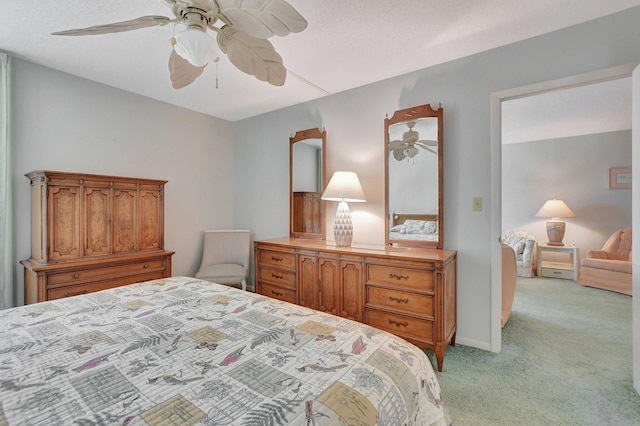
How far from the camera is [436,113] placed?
251cm

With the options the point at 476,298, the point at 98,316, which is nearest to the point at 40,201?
the point at 98,316

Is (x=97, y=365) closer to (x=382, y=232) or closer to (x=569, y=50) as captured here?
(x=382, y=232)

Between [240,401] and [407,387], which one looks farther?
[407,387]

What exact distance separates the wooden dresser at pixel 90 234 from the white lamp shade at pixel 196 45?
6.13 feet

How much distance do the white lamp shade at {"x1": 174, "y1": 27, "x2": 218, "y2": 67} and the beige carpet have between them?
2.34m

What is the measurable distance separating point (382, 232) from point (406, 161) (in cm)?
74

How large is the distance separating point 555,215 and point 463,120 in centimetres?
386

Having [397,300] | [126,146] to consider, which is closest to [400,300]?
[397,300]

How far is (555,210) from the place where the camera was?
16.2 ft

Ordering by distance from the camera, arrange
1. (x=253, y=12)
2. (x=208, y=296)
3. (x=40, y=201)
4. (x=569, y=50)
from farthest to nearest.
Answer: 1. (x=40, y=201)
2. (x=569, y=50)
3. (x=208, y=296)
4. (x=253, y=12)

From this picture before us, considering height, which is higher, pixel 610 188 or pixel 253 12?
pixel 253 12

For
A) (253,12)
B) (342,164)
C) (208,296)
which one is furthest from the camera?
(342,164)

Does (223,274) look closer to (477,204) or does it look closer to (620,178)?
(477,204)

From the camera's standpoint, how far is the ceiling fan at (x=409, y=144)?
259 cm
